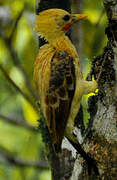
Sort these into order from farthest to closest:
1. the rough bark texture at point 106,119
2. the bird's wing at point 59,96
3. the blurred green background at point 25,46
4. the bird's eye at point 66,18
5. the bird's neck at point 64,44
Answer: the blurred green background at point 25,46 → the bird's eye at point 66,18 → the bird's neck at point 64,44 → the bird's wing at point 59,96 → the rough bark texture at point 106,119

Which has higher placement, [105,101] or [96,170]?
[105,101]

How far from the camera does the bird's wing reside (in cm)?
360

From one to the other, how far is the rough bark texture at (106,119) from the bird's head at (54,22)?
0.58 m

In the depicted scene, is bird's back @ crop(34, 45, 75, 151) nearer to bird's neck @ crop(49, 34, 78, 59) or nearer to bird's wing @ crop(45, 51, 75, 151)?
bird's wing @ crop(45, 51, 75, 151)

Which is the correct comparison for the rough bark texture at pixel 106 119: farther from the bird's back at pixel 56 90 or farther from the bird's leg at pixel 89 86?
the bird's back at pixel 56 90

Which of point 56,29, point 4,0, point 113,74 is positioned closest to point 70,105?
point 113,74

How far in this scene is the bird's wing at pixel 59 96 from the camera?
Answer: 360 centimetres

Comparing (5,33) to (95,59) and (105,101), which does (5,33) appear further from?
(105,101)

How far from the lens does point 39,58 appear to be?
3.92 metres

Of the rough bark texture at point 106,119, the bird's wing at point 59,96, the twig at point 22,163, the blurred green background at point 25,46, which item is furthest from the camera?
the twig at point 22,163

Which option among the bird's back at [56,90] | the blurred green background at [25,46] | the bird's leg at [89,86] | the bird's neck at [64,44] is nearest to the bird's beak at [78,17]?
the bird's neck at [64,44]

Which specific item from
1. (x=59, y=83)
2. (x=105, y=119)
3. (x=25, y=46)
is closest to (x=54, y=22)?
(x=59, y=83)

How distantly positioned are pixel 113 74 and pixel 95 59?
0.50m

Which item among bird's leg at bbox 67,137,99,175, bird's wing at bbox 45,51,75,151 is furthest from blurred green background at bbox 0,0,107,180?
bird's leg at bbox 67,137,99,175
